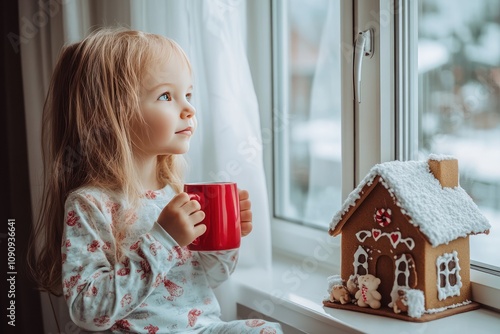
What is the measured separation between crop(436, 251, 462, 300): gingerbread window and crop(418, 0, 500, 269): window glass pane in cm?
11

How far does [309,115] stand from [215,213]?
0.59 metres

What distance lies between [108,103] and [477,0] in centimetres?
69

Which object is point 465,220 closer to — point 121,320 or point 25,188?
point 121,320

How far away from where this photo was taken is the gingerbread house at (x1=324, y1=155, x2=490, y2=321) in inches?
37.3

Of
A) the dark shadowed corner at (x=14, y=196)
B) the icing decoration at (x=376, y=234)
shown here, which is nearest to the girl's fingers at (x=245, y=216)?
the icing decoration at (x=376, y=234)

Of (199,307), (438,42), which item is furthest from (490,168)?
(199,307)

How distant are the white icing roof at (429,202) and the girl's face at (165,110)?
0.33m

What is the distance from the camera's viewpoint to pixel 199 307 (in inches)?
42.9

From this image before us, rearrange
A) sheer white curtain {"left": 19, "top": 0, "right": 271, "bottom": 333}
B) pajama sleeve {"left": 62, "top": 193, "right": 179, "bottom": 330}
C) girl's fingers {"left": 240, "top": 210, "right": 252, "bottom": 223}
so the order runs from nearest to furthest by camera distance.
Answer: pajama sleeve {"left": 62, "top": 193, "right": 179, "bottom": 330}
girl's fingers {"left": 240, "top": 210, "right": 252, "bottom": 223}
sheer white curtain {"left": 19, "top": 0, "right": 271, "bottom": 333}

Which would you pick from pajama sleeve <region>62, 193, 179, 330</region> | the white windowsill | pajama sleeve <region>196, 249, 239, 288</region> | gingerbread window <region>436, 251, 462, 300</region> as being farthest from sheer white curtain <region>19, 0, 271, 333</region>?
gingerbread window <region>436, 251, 462, 300</region>

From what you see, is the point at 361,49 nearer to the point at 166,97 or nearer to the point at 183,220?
the point at 166,97

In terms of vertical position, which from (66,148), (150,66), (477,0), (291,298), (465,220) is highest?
(477,0)

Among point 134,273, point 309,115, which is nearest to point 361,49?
point 309,115

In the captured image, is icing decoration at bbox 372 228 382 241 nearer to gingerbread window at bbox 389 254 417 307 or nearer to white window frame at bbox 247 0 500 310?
gingerbread window at bbox 389 254 417 307
